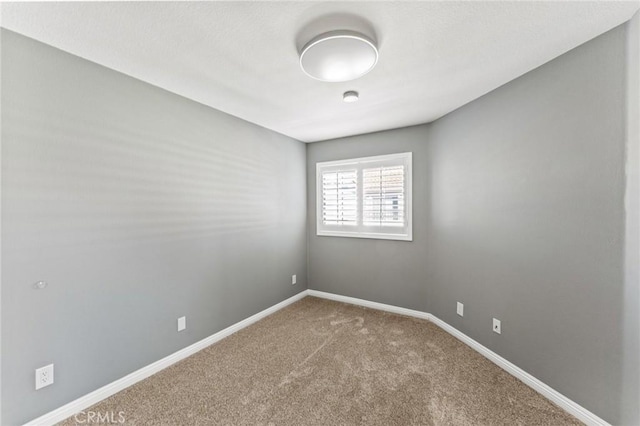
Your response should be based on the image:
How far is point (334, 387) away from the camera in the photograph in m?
2.02

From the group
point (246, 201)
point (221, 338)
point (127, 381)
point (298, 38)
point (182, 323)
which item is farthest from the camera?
point (246, 201)

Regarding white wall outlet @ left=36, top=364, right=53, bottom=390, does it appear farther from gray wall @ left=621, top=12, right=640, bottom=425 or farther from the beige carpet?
gray wall @ left=621, top=12, right=640, bottom=425

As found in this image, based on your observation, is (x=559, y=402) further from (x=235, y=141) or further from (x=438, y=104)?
(x=235, y=141)

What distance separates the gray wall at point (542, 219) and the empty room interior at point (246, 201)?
0.5 inches

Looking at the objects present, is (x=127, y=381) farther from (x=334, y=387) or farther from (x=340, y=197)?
(x=340, y=197)

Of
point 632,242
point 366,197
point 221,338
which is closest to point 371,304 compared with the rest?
point 366,197

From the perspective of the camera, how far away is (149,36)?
1586mm

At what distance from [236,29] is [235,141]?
1529 millimetres

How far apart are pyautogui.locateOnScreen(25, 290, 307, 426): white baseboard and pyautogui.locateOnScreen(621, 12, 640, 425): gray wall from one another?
9.99 ft

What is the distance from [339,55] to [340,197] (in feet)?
7.79

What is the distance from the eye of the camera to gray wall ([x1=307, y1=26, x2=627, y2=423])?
159cm

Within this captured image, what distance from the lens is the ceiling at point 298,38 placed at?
1383mm

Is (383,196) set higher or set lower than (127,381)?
higher

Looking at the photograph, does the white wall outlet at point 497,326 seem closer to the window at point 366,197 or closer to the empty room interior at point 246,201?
Result: the empty room interior at point 246,201
